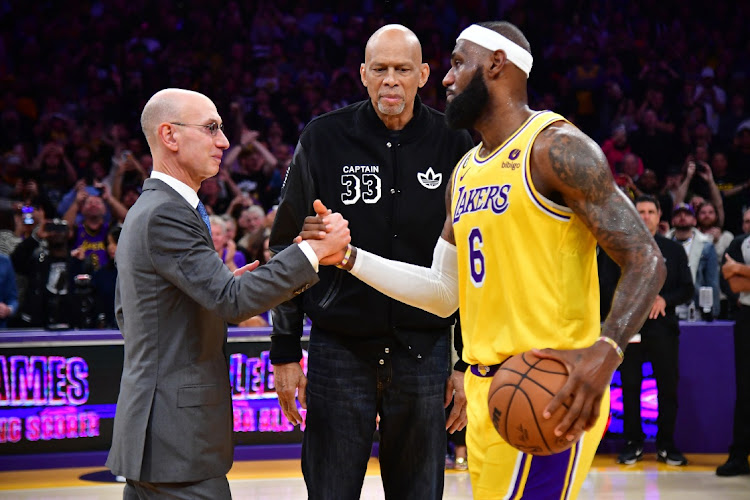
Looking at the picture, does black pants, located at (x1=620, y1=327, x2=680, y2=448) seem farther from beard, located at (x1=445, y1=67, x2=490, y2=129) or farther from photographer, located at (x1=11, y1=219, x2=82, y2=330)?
beard, located at (x1=445, y1=67, x2=490, y2=129)

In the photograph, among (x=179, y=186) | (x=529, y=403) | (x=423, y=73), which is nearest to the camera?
(x=529, y=403)

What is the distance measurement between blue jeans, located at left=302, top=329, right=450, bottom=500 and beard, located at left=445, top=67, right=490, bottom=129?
1.06 m

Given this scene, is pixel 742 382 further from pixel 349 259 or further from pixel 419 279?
pixel 349 259

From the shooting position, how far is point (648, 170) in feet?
36.2

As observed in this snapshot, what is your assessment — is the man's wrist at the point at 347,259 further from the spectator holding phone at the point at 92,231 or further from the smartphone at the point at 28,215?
the smartphone at the point at 28,215

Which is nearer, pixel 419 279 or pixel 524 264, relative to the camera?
pixel 524 264

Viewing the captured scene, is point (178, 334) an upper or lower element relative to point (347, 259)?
lower

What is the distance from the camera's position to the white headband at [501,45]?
2996 millimetres

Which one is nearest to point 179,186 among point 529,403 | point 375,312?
point 375,312

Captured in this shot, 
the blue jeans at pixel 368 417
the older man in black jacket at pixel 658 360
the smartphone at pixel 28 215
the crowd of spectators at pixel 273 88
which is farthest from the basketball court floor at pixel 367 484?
the blue jeans at pixel 368 417

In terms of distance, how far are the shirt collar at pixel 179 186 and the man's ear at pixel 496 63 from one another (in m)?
1.13

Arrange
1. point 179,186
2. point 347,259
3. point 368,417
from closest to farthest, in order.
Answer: point 179,186 → point 347,259 → point 368,417

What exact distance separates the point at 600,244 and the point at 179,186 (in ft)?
4.99

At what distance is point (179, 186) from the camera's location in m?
3.29
